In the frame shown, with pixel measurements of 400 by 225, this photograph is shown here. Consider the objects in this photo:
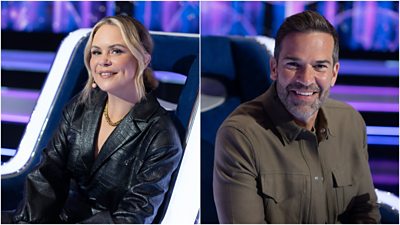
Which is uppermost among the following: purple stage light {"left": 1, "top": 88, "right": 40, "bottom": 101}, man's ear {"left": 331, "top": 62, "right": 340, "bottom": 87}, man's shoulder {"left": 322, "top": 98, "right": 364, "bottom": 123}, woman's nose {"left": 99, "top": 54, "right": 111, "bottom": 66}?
woman's nose {"left": 99, "top": 54, "right": 111, "bottom": 66}

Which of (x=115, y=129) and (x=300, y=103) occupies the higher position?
(x=300, y=103)

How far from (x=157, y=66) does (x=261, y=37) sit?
0.44 m

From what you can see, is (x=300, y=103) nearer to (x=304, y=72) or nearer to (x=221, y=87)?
(x=304, y=72)

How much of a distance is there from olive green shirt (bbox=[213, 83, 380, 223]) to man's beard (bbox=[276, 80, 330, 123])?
2 centimetres

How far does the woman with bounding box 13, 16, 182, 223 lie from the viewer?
7.03ft

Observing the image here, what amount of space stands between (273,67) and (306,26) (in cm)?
21

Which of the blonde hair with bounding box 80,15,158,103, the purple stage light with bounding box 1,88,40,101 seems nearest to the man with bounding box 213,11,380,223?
the blonde hair with bounding box 80,15,158,103

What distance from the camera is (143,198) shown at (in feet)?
6.94

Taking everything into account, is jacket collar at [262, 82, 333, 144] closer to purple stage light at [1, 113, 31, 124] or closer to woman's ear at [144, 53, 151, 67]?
woman's ear at [144, 53, 151, 67]

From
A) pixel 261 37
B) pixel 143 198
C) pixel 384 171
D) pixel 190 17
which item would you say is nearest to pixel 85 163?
pixel 143 198

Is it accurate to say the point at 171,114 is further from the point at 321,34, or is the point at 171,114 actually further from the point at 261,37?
the point at 321,34

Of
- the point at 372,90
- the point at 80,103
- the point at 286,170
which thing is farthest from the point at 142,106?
the point at 372,90

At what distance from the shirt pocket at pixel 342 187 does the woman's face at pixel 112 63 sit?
0.88 meters

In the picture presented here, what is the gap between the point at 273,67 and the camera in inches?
86.2
